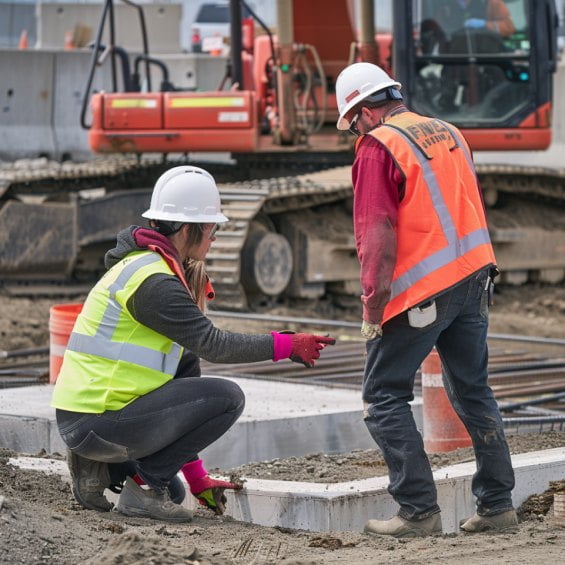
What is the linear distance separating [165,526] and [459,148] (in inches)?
73.2

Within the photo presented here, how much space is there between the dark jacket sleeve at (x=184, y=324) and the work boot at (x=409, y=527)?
0.80m

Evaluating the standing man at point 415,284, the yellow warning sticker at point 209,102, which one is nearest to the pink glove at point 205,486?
the standing man at point 415,284

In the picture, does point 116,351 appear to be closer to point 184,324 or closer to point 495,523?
point 184,324

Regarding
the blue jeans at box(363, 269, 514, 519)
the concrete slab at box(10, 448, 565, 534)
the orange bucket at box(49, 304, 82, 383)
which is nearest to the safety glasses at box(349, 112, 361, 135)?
the blue jeans at box(363, 269, 514, 519)

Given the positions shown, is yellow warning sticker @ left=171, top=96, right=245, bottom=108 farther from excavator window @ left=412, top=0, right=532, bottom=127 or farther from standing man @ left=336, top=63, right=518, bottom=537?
standing man @ left=336, top=63, right=518, bottom=537

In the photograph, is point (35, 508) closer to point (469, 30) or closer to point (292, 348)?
point (292, 348)

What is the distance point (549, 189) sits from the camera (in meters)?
15.6

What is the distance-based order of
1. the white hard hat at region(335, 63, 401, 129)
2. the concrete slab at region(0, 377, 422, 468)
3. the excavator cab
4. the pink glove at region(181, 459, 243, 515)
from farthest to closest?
the excavator cab < the concrete slab at region(0, 377, 422, 468) < the pink glove at region(181, 459, 243, 515) < the white hard hat at region(335, 63, 401, 129)

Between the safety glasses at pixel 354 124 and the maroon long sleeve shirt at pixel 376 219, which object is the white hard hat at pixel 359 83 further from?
the maroon long sleeve shirt at pixel 376 219

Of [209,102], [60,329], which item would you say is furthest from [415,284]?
[209,102]

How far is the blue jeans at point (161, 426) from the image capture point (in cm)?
526

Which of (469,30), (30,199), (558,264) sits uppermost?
(469,30)

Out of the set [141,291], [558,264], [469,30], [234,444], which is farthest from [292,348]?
[558,264]

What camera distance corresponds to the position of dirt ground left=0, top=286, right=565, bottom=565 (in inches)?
171
